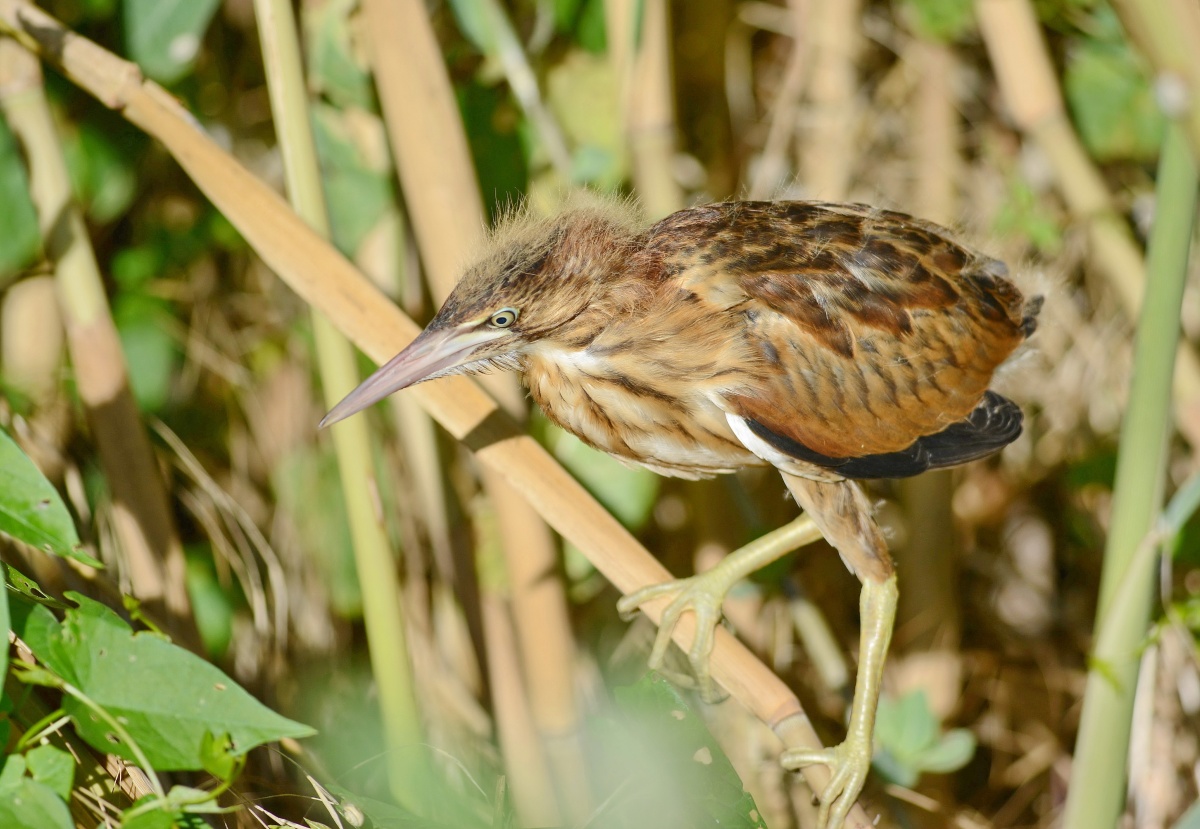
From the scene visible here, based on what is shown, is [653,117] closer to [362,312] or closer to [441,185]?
[441,185]

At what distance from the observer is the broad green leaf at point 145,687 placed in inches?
39.4

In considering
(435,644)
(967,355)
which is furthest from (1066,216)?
(435,644)

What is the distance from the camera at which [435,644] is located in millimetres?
2191

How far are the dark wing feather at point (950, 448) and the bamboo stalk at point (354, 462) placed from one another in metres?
0.60

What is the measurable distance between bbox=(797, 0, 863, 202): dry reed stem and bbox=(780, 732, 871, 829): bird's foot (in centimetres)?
112

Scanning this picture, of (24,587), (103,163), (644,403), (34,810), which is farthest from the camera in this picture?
(103,163)

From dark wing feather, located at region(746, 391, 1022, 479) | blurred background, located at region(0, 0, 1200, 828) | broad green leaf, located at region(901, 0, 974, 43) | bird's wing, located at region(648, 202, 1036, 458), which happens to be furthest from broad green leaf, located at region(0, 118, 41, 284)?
broad green leaf, located at region(901, 0, 974, 43)

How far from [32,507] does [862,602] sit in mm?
1166

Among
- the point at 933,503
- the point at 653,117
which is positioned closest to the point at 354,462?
the point at 653,117

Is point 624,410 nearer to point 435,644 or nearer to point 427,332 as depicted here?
point 427,332

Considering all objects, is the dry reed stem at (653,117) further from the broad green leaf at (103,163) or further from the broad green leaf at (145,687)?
the broad green leaf at (145,687)

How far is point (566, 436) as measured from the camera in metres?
1.87

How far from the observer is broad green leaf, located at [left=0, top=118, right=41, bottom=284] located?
5.14 ft

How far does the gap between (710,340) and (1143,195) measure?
1489 mm
